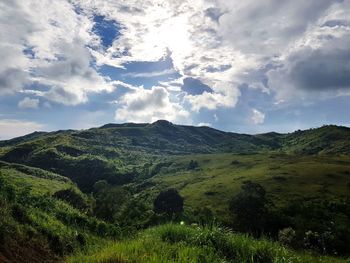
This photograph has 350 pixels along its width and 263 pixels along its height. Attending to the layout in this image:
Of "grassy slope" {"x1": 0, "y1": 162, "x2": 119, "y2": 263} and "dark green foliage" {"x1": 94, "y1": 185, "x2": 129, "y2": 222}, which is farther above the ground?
"grassy slope" {"x1": 0, "y1": 162, "x2": 119, "y2": 263}

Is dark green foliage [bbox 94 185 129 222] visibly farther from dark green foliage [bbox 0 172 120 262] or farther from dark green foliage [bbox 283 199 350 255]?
dark green foliage [bbox 0 172 120 262]

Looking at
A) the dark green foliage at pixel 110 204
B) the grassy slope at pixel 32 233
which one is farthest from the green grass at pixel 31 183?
the grassy slope at pixel 32 233

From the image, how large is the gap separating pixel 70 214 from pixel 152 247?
20.2 m

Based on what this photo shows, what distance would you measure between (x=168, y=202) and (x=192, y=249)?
13460 cm

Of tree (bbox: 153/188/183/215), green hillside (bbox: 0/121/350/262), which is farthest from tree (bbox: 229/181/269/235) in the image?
tree (bbox: 153/188/183/215)

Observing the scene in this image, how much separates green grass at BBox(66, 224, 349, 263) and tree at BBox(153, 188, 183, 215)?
124670mm

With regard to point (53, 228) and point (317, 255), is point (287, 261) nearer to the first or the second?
point (317, 255)

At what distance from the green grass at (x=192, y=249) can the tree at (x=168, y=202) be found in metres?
125

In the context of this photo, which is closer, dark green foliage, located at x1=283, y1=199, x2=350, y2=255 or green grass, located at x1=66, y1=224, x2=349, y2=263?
green grass, located at x1=66, y1=224, x2=349, y2=263

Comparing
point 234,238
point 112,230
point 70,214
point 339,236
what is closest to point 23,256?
point 234,238

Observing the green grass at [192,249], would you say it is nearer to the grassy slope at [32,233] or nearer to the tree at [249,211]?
the grassy slope at [32,233]

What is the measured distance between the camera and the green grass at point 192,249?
11.6 meters

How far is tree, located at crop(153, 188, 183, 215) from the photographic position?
141 m

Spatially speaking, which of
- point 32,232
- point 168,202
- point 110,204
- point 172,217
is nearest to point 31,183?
point 110,204
